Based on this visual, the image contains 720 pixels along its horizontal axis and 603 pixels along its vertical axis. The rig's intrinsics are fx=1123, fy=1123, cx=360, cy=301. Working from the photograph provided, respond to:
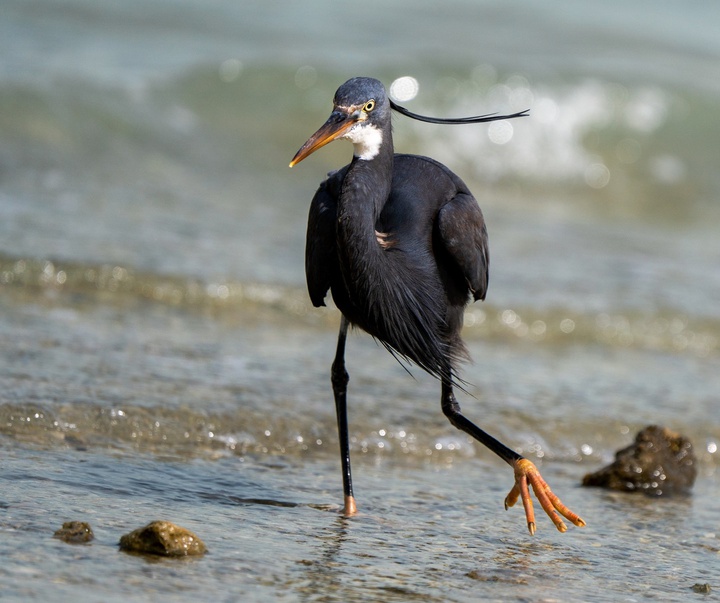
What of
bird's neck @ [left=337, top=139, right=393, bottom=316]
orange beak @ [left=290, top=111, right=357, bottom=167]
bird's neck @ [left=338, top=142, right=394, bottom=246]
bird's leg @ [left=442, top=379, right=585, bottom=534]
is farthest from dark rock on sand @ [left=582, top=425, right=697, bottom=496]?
orange beak @ [left=290, top=111, right=357, bottom=167]

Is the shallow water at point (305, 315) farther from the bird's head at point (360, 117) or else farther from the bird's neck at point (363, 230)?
the bird's head at point (360, 117)

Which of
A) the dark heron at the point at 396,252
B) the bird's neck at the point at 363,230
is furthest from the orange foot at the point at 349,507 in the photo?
the bird's neck at the point at 363,230

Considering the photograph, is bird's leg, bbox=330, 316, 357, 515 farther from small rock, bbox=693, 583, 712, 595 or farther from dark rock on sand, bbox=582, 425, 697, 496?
small rock, bbox=693, 583, 712, 595

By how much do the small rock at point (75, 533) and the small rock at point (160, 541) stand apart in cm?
11

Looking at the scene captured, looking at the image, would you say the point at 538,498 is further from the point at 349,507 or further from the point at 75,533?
the point at 75,533

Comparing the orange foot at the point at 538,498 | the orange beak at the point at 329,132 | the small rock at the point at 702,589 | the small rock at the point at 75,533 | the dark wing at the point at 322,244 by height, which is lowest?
the small rock at the point at 75,533

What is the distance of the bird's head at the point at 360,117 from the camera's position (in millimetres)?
3941

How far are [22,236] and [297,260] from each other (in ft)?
6.02

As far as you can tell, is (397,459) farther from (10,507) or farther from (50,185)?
(50,185)

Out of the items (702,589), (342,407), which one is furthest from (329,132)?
(702,589)

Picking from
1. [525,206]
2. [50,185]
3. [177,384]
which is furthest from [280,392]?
[525,206]

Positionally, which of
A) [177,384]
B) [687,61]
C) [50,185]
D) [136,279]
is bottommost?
[177,384]

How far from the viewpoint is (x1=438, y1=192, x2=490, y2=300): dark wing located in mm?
4277

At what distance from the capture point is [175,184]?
916 centimetres
